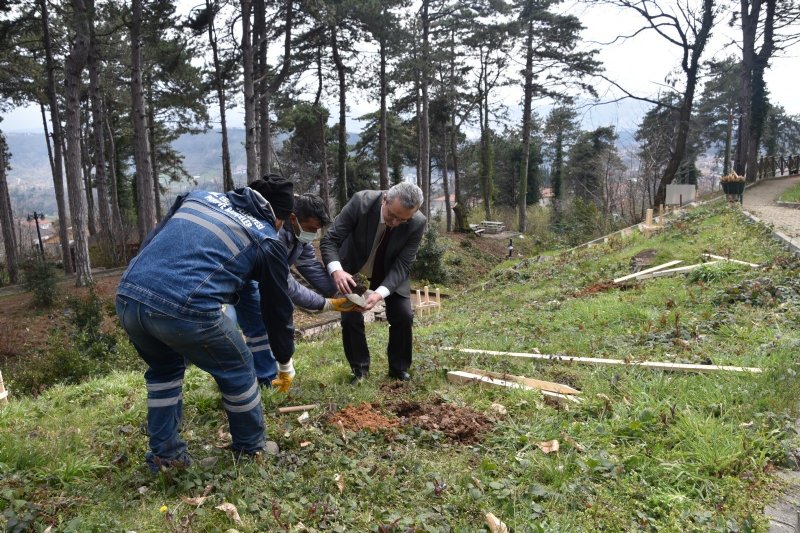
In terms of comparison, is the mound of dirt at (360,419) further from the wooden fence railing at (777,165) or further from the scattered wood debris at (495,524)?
the wooden fence railing at (777,165)

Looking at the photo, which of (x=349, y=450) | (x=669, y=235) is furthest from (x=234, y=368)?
(x=669, y=235)

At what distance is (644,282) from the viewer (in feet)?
26.8

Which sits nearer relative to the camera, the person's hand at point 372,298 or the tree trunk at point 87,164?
the person's hand at point 372,298

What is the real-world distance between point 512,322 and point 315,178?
29.0 metres

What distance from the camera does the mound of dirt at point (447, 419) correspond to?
3.40 m

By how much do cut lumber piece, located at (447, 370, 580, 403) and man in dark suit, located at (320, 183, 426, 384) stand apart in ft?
1.33

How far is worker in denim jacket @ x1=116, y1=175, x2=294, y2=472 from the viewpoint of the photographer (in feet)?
8.39

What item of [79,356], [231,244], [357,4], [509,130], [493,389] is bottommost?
[79,356]

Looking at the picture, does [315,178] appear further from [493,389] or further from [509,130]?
[493,389]

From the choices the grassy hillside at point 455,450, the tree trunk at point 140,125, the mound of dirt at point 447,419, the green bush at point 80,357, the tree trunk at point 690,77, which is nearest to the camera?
the grassy hillside at point 455,450

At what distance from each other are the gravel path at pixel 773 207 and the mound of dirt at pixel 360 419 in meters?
8.90

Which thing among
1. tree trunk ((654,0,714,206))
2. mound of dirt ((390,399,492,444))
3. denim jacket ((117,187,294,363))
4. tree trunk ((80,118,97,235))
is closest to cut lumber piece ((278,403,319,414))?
mound of dirt ((390,399,492,444))

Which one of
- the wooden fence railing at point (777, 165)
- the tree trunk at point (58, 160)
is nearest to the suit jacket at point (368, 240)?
the tree trunk at point (58, 160)

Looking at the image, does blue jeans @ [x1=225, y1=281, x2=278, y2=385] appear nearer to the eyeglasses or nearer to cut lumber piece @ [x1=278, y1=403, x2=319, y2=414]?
cut lumber piece @ [x1=278, y1=403, x2=319, y2=414]
